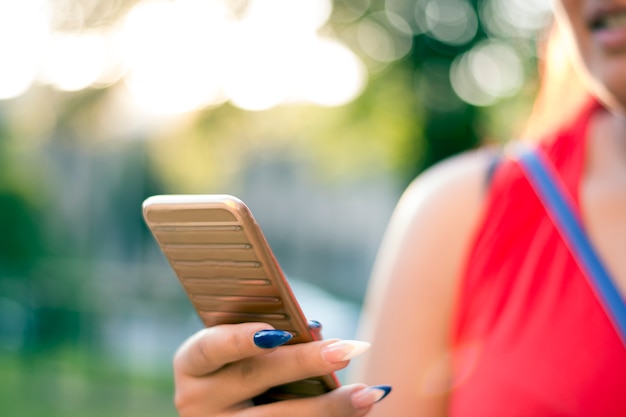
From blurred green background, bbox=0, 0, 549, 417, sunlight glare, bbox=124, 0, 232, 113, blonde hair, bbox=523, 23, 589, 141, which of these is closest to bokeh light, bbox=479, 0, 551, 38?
blurred green background, bbox=0, 0, 549, 417

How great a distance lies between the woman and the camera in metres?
1.56

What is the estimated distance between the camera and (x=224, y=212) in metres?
1.15

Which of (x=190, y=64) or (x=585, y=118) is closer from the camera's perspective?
(x=585, y=118)

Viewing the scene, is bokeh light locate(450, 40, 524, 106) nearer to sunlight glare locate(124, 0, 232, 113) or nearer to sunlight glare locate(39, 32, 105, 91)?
sunlight glare locate(124, 0, 232, 113)

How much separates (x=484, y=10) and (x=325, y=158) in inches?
193

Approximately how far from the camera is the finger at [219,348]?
1.22m

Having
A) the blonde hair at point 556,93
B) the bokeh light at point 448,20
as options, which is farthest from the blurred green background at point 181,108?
the blonde hair at point 556,93

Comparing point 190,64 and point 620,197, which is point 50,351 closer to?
point 190,64

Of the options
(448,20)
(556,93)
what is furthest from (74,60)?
(556,93)

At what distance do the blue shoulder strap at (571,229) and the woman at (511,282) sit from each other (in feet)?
0.06

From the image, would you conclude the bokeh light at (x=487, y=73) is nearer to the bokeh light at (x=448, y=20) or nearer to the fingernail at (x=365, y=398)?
the bokeh light at (x=448, y=20)

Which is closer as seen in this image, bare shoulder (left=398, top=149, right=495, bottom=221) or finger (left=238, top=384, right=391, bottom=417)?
finger (left=238, top=384, right=391, bottom=417)

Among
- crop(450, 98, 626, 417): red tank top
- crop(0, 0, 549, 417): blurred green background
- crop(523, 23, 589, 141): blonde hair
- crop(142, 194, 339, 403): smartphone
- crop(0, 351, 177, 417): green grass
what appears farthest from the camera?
crop(0, 0, 549, 417): blurred green background

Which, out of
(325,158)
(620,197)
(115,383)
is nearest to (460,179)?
(620,197)
